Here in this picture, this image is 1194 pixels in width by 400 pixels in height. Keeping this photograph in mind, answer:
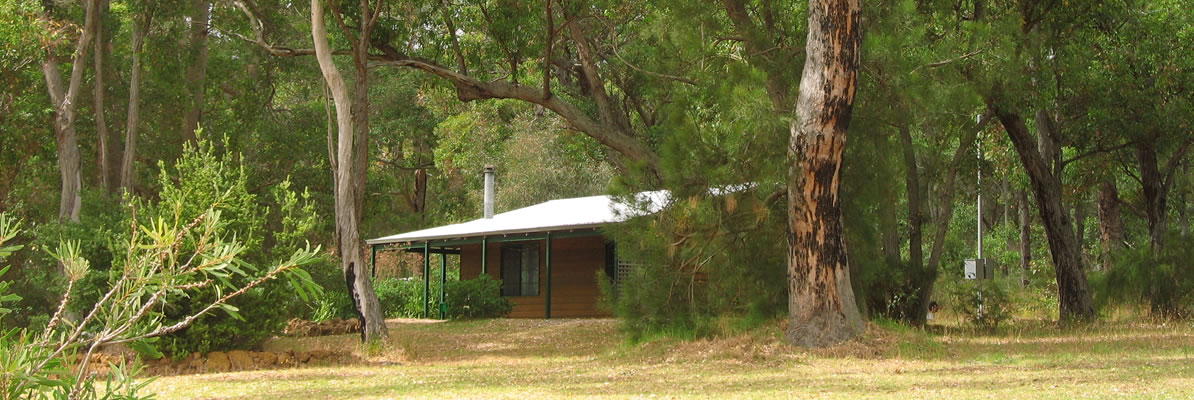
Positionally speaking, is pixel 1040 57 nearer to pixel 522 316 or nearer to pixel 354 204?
pixel 354 204

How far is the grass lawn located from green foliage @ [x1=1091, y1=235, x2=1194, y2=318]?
88.9 inches

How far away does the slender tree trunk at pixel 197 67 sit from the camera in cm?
2025

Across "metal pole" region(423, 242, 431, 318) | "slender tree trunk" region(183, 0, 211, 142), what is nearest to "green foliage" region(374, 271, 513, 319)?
"metal pole" region(423, 242, 431, 318)

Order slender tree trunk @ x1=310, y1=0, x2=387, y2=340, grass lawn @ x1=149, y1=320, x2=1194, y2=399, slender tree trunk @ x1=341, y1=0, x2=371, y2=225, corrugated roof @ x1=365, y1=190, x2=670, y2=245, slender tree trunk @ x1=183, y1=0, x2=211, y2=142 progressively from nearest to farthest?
grass lawn @ x1=149, y1=320, x2=1194, y2=399
slender tree trunk @ x1=310, y1=0, x2=387, y2=340
slender tree trunk @ x1=341, y1=0, x2=371, y2=225
slender tree trunk @ x1=183, y1=0, x2=211, y2=142
corrugated roof @ x1=365, y1=190, x2=670, y2=245

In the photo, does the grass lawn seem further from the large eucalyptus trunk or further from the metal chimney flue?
the metal chimney flue

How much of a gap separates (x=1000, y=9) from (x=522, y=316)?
12.5 meters

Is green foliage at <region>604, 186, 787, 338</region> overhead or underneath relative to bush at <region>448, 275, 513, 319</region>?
overhead

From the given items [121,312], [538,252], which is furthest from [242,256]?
[538,252]

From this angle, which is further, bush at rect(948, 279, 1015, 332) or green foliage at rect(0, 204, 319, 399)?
bush at rect(948, 279, 1015, 332)

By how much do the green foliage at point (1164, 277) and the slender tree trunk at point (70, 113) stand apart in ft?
58.7

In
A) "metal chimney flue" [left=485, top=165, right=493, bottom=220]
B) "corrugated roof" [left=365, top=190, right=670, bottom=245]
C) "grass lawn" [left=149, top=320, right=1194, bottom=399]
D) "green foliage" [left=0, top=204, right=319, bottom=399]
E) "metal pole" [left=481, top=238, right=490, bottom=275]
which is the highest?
"metal chimney flue" [left=485, top=165, right=493, bottom=220]

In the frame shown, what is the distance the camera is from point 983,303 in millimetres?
16062

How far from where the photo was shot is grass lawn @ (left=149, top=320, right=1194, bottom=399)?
27.9ft

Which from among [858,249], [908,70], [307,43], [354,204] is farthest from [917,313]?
[307,43]
